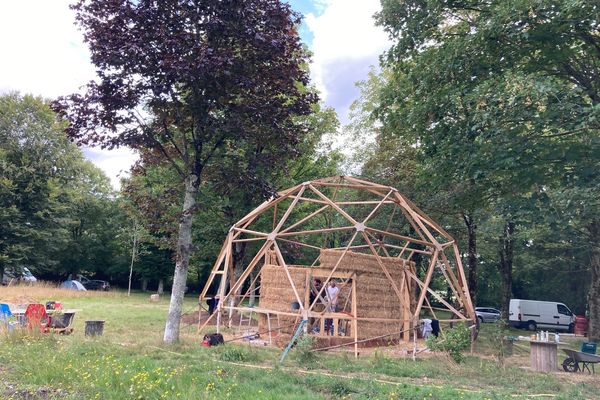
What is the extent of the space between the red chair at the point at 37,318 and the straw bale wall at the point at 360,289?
5557mm

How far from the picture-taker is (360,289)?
13023 mm

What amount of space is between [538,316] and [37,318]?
29.0 meters

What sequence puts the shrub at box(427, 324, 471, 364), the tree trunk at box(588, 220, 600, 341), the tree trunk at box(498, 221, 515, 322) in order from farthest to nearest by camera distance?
the tree trunk at box(498, 221, 515, 322), the tree trunk at box(588, 220, 600, 341), the shrub at box(427, 324, 471, 364)

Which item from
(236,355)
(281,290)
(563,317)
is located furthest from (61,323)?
(563,317)

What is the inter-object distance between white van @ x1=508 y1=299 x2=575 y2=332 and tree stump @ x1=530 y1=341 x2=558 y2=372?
2093 centimetres

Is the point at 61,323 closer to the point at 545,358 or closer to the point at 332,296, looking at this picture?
the point at 332,296

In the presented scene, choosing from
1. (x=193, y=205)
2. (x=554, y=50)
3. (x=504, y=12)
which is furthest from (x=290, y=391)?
(x=554, y=50)

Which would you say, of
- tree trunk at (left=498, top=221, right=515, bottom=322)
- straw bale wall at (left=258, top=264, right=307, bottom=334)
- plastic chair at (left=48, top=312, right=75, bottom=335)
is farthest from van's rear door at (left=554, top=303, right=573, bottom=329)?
plastic chair at (left=48, top=312, right=75, bottom=335)

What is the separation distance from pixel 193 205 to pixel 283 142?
240cm

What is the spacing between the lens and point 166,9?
9.62m

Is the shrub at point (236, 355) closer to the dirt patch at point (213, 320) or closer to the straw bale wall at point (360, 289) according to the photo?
the straw bale wall at point (360, 289)

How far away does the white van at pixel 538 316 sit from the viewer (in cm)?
3027

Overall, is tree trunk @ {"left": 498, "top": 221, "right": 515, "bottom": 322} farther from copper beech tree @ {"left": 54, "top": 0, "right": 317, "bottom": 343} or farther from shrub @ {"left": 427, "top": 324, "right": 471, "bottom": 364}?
copper beech tree @ {"left": 54, "top": 0, "right": 317, "bottom": 343}

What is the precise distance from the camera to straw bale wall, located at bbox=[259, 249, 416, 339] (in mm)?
12969
